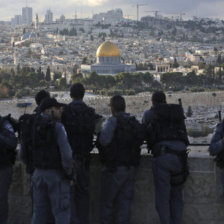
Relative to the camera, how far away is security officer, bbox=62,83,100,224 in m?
3.90

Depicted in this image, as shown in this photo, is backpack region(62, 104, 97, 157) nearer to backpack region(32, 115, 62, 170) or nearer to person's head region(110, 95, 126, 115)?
person's head region(110, 95, 126, 115)

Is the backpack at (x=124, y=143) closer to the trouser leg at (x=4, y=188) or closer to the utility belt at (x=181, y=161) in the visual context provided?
the utility belt at (x=181, y=161)

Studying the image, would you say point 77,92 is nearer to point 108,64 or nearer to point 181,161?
point 181,161

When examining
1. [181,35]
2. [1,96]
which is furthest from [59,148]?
[181,35]

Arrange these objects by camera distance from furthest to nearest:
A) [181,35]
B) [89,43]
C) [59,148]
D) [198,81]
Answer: [181,35] < [89,43] < [198,81] < [59,148]

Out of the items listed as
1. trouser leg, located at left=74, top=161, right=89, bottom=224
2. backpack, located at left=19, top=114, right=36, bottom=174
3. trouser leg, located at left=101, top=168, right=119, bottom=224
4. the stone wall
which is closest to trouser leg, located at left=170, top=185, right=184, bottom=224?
the stone wall

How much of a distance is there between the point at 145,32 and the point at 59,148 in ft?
491

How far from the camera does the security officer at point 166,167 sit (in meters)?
3.86

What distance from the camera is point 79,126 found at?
153 inches

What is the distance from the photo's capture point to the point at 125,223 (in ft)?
13.2

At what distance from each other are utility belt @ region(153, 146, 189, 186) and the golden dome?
62.0 meters

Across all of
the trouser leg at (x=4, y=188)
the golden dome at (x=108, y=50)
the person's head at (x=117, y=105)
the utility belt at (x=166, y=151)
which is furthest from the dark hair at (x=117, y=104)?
the golden dome at (x=108, y=50)

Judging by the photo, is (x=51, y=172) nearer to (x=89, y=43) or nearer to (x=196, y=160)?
(x=196, y=160)

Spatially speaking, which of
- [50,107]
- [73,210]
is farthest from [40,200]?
[50,107]
